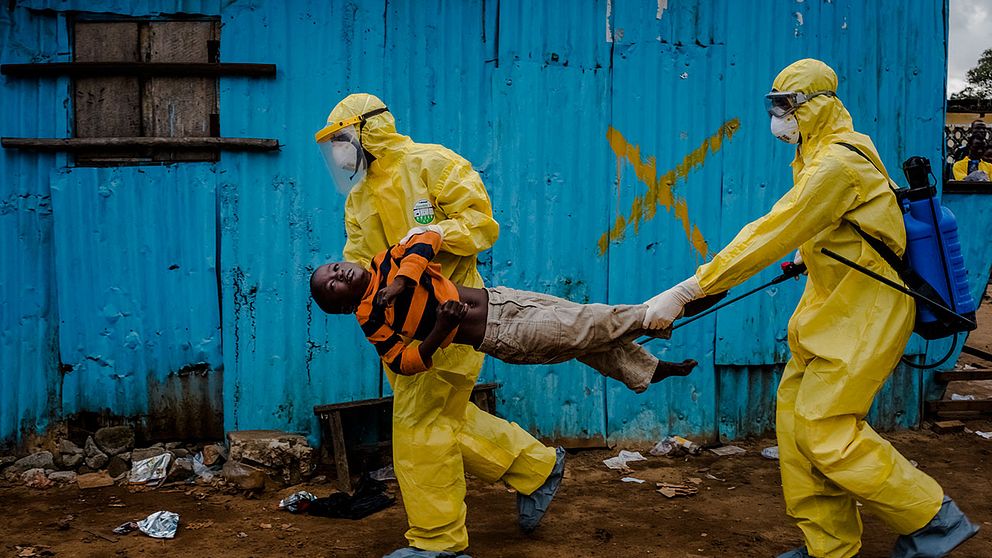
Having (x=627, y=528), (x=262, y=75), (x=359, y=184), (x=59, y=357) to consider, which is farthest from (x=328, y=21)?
(x=627, y=528)

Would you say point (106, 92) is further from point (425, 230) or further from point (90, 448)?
point (425, 230)

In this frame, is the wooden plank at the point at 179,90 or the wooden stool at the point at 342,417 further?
the wooden plank at the point at 179,90

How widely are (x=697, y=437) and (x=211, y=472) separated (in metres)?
3.23

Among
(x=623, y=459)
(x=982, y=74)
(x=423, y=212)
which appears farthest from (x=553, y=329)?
(x=982, y=74)

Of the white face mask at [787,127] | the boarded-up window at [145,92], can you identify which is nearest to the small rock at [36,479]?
the boarded-up window at [145,92]

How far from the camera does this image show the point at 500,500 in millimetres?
5371

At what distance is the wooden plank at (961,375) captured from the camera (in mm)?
6728

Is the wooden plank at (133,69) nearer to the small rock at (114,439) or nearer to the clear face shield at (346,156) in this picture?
the clear face shield at (346,156)

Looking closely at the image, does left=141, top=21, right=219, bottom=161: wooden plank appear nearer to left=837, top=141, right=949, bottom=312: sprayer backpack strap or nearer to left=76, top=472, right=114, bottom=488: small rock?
left=76, top=472, right=114, bottom=488: small rock

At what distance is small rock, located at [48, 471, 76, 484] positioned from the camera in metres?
5.55

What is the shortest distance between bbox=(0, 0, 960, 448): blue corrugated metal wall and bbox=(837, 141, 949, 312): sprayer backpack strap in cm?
237

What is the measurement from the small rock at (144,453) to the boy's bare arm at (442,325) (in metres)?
2.89

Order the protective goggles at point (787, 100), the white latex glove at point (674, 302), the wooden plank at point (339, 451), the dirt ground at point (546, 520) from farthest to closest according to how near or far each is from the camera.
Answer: the wooden plank at point (339, 451) < the dirt ground at point (546, 520) < the protective goggles at point (787, 100) < the white latex glove at point (674, 302)

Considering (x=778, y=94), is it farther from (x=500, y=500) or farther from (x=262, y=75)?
(x=262, y=75)
